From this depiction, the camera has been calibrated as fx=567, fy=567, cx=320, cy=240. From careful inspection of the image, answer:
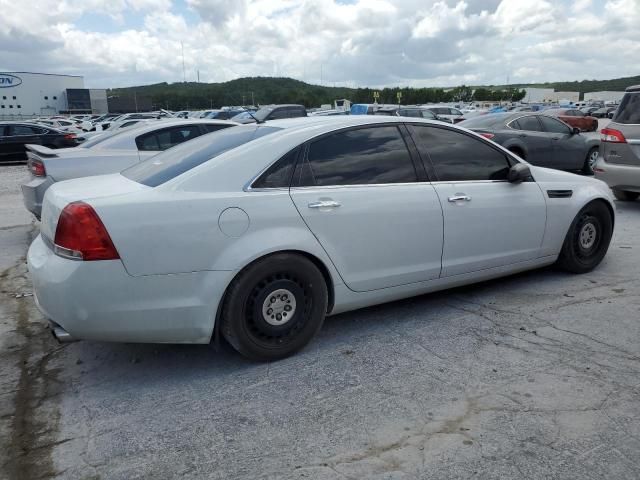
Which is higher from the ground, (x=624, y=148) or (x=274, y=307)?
(x=624, y=148)

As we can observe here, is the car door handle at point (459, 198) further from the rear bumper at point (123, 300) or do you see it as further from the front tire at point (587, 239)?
the rear bumper at point (123, 300)

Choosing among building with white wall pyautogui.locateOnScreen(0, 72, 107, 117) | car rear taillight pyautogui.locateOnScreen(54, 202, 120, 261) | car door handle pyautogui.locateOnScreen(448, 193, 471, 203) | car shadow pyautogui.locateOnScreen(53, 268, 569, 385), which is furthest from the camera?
building with white wall pyautogui.locateOnScreen(0, 72, 107, 117)

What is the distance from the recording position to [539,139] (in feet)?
38.2

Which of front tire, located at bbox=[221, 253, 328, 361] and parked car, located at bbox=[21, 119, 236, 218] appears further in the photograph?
parked car, located at bbox=[21, 119, 236, 218]

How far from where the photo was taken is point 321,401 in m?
3.18

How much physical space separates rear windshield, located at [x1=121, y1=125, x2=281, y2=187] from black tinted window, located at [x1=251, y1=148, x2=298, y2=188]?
1.04 feet

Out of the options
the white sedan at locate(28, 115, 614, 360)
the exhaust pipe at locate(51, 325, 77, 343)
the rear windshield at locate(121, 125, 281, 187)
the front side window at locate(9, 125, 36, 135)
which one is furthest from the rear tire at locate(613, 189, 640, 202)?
the front side window at locate(9, 125, 36, 135)

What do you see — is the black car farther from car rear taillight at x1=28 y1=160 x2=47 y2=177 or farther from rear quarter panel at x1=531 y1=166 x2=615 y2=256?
rear quarter panel at x1=531 y1=166 x2=615 y2=256

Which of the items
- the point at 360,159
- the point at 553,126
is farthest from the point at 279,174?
the point at 553,126

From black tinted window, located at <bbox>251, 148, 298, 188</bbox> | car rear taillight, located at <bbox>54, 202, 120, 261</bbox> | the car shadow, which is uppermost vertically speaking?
black tinted window, located at <bbox>251, 148, 298, 188</bbox>

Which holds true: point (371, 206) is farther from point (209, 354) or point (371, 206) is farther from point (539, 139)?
point (539, 139)

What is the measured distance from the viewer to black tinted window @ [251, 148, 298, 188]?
3581 mm

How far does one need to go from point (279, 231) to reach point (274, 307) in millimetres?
484

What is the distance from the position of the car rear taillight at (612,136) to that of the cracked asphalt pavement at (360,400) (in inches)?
172
